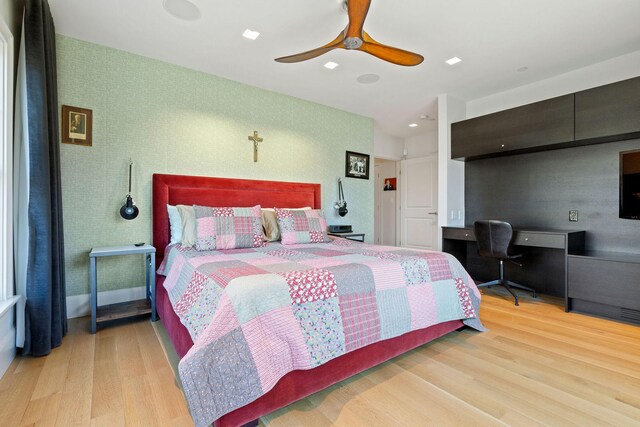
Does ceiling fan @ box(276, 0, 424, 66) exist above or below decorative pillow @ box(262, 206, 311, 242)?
above

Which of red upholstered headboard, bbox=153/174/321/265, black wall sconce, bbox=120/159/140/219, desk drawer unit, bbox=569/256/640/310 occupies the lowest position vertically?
desk drawer unit, bbox=569/256/640/310

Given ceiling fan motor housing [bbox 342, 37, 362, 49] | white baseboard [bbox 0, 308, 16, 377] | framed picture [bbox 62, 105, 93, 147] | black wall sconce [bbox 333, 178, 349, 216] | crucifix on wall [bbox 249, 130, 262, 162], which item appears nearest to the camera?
white baseboard [bbox 0, 308, 16, 377]

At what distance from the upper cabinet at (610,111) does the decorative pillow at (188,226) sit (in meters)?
3.90

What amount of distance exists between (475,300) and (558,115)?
2308 millimetres

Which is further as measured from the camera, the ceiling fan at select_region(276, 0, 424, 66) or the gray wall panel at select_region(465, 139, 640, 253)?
the gray wall panel at select_region(465, 139, 640, 253)

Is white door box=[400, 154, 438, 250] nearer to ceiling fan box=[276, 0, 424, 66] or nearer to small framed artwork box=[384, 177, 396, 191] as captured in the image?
small framed artwork box=[384, 177, 396, 191]

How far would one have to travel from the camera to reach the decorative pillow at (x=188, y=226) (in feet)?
8.96

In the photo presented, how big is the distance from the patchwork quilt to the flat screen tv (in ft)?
6.18

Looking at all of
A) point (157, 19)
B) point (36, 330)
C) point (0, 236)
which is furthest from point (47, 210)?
point (157, 19)

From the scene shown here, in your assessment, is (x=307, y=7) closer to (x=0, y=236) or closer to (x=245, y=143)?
(x=245, y=143)

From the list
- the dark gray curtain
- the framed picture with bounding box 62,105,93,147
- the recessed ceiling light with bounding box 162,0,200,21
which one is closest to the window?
the dark gray curtain

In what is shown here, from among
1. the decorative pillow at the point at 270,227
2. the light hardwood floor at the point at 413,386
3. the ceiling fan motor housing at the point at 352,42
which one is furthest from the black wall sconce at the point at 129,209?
the ceiling fan motor housing at the point at 352,42

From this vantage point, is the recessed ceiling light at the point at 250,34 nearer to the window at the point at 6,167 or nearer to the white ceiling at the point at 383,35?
the white ceiling at the point at 383,35

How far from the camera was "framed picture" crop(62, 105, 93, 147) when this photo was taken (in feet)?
8.91
